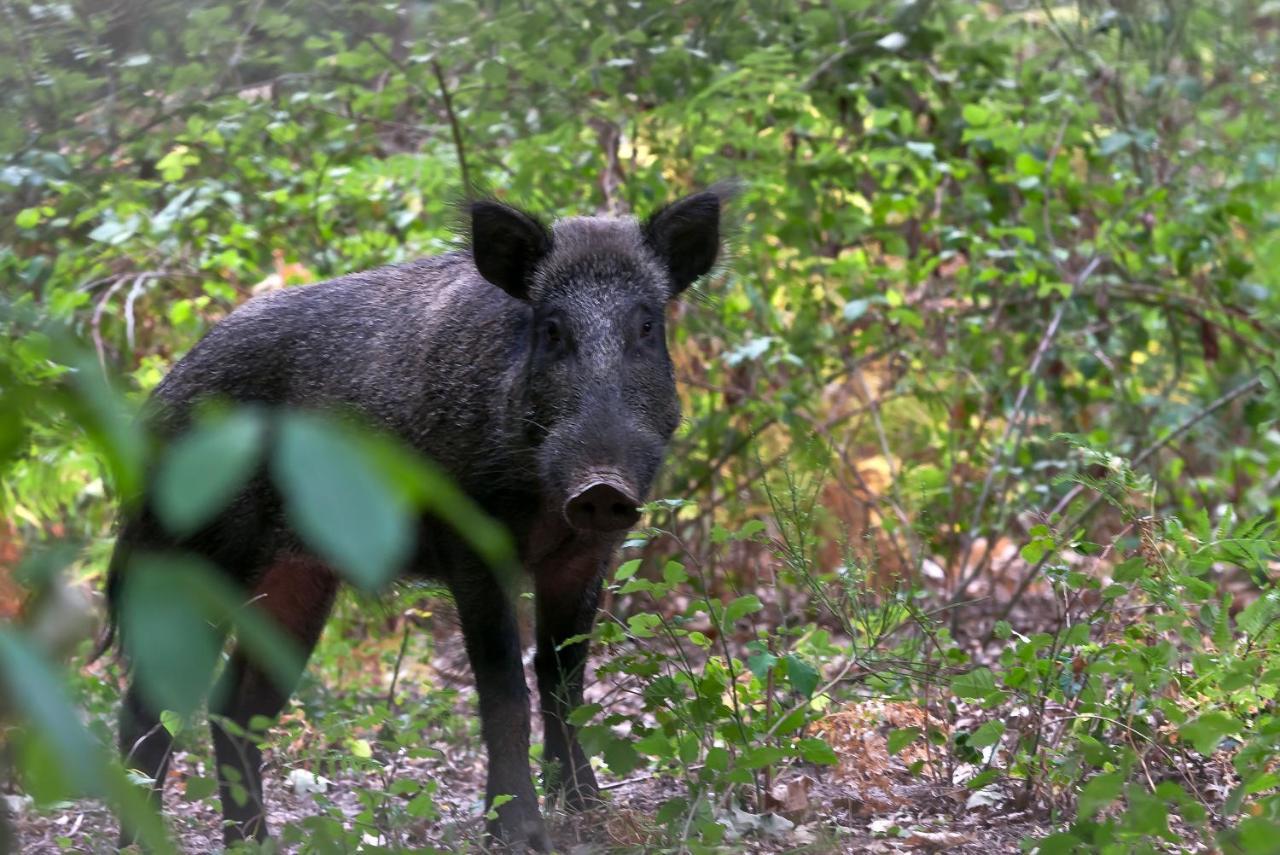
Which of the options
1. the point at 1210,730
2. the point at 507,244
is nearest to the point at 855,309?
the point at 507,244

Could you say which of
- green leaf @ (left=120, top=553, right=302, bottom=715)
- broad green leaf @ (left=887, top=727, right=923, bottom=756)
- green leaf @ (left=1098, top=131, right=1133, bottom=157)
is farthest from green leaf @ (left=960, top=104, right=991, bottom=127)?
green leaf @ (left=120, top=553, right=302, bottom=715)

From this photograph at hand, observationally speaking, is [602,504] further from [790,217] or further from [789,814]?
[790,217]

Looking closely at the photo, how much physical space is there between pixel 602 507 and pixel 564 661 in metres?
1.07

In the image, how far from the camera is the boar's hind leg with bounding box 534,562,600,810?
15.7ft

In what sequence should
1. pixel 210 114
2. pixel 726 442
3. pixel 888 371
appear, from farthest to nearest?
pixel 888 371
pixel 726 442
pixel 210 114

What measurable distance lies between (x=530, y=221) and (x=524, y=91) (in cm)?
296

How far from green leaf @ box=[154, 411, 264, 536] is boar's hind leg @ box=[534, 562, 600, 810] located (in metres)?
3.75

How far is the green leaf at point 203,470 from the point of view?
0.97 metres

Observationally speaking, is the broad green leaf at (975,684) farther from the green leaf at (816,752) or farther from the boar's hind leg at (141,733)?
the boar's hind leg at (141,733)

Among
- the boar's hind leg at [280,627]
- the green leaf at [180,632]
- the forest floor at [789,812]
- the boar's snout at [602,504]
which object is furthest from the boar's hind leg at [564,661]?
the green leaf at [180,632]

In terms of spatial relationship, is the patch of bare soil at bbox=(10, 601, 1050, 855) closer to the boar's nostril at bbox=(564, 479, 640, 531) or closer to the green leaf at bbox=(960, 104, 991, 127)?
the boar's nostril at bbox=(564, 479, 640, 531)

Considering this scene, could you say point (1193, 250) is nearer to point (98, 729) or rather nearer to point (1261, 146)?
point (1261, 146)

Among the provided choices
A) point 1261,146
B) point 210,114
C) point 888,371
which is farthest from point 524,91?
point 1261,146

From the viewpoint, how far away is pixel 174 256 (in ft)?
25.5
